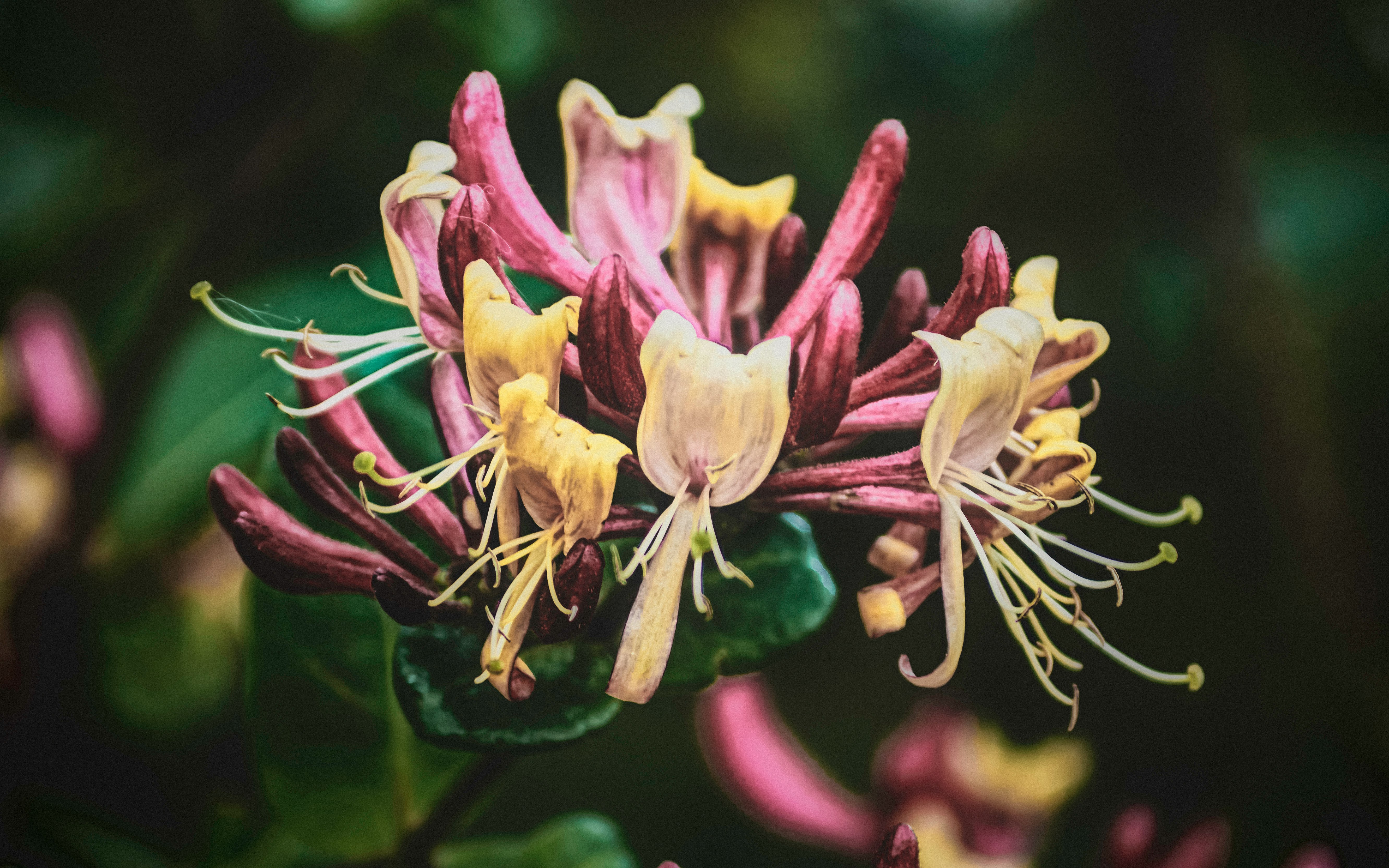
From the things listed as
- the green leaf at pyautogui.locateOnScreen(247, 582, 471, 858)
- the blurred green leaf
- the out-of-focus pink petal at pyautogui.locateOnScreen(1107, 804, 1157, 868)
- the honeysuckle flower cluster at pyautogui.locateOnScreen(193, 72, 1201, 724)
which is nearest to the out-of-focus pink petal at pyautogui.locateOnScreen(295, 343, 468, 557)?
the honeysuckle flower cluster at pyautogui.locateOnScreen(193, 72, 1201, 724)

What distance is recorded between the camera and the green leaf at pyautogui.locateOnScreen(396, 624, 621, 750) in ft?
1.48

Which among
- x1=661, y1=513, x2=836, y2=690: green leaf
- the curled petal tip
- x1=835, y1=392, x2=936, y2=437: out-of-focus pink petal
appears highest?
x1=835, y1=392, x2=936, y2=437: out-of-focus pink petal

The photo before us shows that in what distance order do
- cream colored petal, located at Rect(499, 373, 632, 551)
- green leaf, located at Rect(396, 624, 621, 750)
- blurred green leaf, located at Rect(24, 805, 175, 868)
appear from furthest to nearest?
1. blurred green leaf, located at Rect(24, 805, 175, 868)
2. green leaf, located at Rect(396, 624, 621, 750)
3. cream colored petal, located at Rect(499, 373, 632, 551)

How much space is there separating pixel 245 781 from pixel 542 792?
18cm

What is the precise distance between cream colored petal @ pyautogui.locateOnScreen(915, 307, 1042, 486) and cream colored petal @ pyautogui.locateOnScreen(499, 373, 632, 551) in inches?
4.5

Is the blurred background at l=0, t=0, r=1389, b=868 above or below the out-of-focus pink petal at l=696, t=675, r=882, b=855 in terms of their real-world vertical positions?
above

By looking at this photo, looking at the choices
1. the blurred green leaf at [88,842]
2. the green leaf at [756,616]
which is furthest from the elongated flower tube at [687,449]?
the blurred green leaf at [88,842]

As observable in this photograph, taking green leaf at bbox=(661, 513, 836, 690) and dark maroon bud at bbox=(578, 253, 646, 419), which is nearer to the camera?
dark maroon bud at bbox=(578, 253, 646, 419)

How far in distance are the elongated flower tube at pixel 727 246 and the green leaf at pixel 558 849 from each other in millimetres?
336

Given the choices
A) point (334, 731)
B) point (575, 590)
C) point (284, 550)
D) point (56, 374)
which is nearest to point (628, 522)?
point (575, 590)

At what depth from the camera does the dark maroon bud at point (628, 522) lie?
0.40 meters

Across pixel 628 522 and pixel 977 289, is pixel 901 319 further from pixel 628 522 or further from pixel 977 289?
pixel 628 522

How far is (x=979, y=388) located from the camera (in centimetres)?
37

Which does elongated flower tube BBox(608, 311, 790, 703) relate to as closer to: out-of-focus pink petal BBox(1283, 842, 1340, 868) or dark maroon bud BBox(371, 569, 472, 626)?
dark maroon bud BBox(371, 569, 472, 626)
